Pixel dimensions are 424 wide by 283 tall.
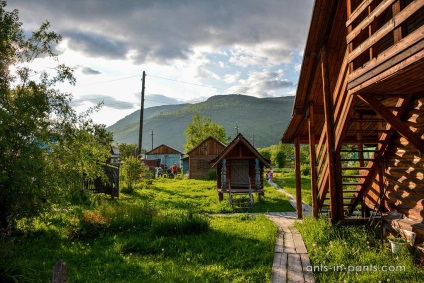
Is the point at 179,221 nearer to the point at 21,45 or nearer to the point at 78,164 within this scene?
the point at 78,164

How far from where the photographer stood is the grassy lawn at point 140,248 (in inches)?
214

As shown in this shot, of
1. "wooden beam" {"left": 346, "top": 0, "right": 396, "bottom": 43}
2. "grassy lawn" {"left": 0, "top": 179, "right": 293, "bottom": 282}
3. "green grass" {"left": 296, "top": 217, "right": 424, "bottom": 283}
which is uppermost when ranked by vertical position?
"wooden beam" {"left": 346, "top": 0, "right": 396, "bottom": 43}

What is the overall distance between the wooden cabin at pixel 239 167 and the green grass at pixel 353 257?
29.8ft

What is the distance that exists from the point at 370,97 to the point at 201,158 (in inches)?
1156

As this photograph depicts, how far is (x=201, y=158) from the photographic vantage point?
1358 inches

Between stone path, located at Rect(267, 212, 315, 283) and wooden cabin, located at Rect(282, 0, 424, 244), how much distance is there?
1.19 metres

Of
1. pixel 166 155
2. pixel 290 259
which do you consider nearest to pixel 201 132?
pixel 166 155

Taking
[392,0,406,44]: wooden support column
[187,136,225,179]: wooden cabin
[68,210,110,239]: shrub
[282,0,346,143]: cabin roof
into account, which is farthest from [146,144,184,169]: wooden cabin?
[392,0,406,44]: wooden support column

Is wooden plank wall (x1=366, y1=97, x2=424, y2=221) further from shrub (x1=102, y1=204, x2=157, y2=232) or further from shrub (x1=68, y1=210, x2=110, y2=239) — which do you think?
shrub (x1=68, y1=210, x2=110, y2=239)

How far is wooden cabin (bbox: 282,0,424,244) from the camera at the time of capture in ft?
15.3

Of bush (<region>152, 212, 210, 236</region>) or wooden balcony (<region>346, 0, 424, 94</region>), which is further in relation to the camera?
bush (<region>152, 212, 210, 236</region>)

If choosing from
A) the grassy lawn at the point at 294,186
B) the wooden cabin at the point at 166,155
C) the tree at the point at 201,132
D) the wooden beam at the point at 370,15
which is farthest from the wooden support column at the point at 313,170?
the tree at the point at 201,132

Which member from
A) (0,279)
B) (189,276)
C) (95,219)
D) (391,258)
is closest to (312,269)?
(391,258)

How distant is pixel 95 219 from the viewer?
8883 millimetres
